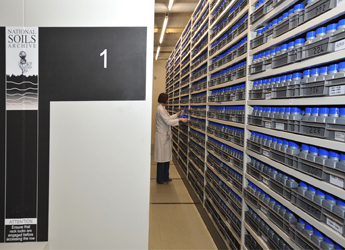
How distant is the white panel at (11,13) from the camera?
1.31 meters

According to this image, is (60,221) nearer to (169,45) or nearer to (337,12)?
(337,12)

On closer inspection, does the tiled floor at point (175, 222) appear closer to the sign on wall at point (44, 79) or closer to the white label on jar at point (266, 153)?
the white label on jar at point (266, 153)

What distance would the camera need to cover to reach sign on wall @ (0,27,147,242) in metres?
1.34

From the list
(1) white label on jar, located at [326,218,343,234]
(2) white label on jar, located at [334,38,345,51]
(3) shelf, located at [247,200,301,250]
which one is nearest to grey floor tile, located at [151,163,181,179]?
(3) shelf, located at [247,200,301,250]

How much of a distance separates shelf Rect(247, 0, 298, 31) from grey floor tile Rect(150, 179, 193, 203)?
344cm

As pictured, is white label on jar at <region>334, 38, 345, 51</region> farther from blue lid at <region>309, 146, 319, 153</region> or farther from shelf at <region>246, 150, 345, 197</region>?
shelf at <region>246, 150, 345, 197</region>

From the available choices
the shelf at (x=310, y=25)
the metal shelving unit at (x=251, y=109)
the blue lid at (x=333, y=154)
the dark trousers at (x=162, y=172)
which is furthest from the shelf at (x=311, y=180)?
the dark trousers at (x=162, y=172)

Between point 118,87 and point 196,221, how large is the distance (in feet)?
10.2

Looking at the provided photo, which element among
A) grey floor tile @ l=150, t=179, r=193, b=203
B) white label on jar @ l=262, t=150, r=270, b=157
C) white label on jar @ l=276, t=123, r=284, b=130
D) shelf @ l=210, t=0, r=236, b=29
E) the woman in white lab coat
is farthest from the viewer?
the woman in white lab coat

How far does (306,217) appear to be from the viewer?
4.71ft

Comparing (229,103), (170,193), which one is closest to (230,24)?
(229,103)

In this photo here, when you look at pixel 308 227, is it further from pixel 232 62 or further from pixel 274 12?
pixel 232 62

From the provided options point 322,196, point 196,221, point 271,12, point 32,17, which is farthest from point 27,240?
point 196,221

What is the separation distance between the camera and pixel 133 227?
1.41 metres
